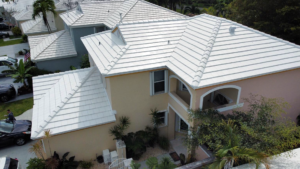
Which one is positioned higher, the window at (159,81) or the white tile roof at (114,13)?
the white tile roof at (114,13)

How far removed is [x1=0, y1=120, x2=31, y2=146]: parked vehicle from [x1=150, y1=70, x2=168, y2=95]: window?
901 centimetres

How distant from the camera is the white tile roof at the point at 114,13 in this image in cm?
2155

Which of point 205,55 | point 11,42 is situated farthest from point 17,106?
point 11,42

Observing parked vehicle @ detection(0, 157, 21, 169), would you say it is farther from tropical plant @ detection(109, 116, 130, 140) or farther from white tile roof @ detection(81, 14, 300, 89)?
white tile roof @ detection(81, 14, 300, 89)

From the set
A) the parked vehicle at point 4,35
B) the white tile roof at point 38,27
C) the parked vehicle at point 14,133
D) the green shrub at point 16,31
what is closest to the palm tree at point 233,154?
the parked vehicle at point 14,133

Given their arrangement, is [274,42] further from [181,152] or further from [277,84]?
[181,152]

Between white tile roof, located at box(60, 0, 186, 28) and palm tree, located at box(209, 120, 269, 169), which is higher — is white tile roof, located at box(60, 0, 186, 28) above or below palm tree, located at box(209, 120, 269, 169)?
above

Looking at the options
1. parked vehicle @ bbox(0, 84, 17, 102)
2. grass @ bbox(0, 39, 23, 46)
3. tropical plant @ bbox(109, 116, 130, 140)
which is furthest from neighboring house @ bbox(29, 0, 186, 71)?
grass @ bbox(0, 39, 23, 46)

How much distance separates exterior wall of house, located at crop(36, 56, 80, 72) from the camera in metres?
22.4

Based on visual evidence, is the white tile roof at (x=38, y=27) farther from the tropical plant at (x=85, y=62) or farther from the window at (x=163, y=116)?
the window at (x=163, y=116)

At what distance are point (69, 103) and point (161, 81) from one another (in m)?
5.53

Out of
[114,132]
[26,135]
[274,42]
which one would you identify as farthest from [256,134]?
[26,135]

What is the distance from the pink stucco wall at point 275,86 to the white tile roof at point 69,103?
5.81 metres

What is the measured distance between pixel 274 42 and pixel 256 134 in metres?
6.58
